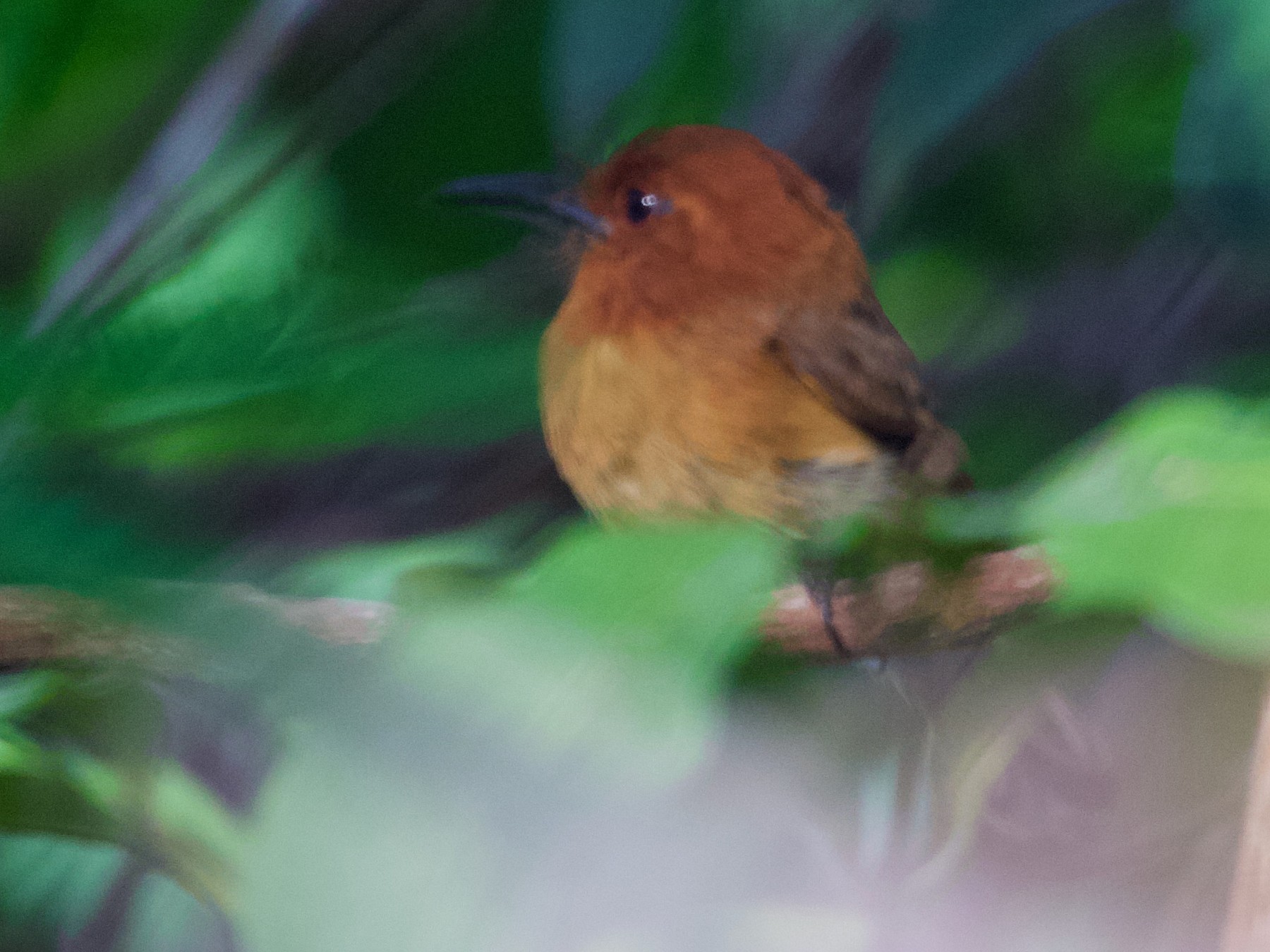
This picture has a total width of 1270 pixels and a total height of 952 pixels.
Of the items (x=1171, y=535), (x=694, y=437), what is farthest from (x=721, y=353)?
(x=1171, y=535)

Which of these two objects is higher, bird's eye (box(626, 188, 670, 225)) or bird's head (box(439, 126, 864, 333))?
bird's eye (box(626, 188, 670, 225))

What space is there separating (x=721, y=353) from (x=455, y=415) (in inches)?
3.4

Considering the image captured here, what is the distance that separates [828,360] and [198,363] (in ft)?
0.57

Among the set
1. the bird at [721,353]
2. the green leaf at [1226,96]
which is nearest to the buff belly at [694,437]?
the bird at [721,353]

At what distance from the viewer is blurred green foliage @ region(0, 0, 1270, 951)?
21 centimetres

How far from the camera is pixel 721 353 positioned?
13.1 inches

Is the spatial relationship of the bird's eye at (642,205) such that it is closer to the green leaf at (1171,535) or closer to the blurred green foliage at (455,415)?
the blurred green foliage at (455,415)

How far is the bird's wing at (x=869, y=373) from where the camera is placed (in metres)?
0.31

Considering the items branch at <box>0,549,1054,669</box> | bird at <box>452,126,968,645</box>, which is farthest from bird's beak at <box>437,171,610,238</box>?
branch at <box>0,549,1054,669</box>

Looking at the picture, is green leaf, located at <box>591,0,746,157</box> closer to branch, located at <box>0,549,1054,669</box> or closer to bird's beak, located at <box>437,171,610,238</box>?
bird's beak, located at <box>437,171,610,238</box>

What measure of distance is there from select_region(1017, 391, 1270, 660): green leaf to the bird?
5 centimetres

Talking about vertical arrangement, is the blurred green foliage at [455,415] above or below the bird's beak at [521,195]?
below

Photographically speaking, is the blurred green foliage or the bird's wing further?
the bird's wing

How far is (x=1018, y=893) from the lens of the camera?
27 centimetres
